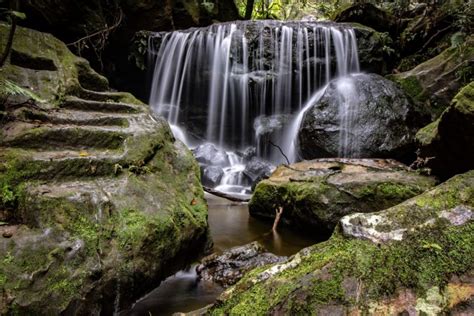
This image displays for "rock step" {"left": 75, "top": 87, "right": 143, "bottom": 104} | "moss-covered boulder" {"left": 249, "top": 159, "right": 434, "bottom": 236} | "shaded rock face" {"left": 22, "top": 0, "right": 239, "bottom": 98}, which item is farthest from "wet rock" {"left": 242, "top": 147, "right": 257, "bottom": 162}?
"rock step" {"left": 75, "top": 87, "right": 143, "bottom": 104}

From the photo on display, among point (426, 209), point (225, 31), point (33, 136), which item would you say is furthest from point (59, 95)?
point (225, 31)

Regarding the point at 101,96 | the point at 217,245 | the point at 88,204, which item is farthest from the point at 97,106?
the point at 217,245

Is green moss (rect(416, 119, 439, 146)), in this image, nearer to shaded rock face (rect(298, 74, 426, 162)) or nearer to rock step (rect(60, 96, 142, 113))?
shaded rock face (rect(298, 74, 426, 162))

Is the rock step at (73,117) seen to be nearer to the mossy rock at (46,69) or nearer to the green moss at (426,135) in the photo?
the mossy rock at (46,69)

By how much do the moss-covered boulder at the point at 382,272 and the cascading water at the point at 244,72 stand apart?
26.9 feet

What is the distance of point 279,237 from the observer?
500cm

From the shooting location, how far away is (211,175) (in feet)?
27.2

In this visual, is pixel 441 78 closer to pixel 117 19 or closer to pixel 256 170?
pixel 256 170

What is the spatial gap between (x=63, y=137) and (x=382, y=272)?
3211 mm

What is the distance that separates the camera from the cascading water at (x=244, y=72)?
10.5 metres

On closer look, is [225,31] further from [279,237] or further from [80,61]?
[279,237]

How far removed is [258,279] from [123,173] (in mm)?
1984

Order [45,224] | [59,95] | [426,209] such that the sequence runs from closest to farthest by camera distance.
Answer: [426,209] < [45,224] < [59,95]

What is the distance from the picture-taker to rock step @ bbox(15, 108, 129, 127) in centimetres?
395
